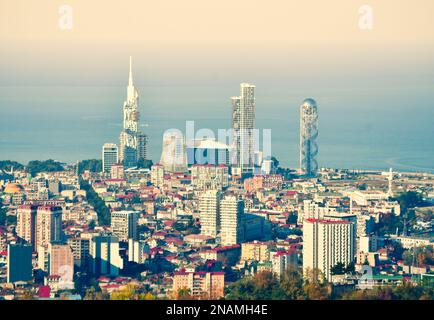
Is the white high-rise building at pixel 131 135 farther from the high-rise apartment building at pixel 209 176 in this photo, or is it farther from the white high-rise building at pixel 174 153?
the high-rise apartment building at pixel 209 176

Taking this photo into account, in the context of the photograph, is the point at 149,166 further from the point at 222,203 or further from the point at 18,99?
the point at 222,203

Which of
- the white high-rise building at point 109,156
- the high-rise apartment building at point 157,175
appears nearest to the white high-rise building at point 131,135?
the white high-rise building at point 109,156

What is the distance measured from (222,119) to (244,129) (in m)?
1.06

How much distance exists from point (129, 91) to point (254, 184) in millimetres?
4694

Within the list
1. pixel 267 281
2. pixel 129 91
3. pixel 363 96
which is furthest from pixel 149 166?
pixel 267 281

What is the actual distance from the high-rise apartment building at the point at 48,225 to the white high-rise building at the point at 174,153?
6245 mm

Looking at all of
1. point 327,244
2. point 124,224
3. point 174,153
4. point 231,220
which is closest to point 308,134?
point 174,153

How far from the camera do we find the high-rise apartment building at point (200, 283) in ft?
32.7

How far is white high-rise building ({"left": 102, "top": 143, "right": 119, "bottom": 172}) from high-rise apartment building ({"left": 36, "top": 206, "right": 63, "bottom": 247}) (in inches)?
241

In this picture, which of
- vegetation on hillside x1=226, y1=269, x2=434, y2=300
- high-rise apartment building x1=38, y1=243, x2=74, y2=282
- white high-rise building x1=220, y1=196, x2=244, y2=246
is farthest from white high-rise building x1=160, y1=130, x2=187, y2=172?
vegetation on hillside x1=226, y1=269, x2=434, y2=300

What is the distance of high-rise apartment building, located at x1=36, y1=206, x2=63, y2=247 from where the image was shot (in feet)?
41.1

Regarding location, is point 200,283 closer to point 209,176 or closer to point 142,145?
point 209,176

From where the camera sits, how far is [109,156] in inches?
791

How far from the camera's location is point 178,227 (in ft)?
48.2
